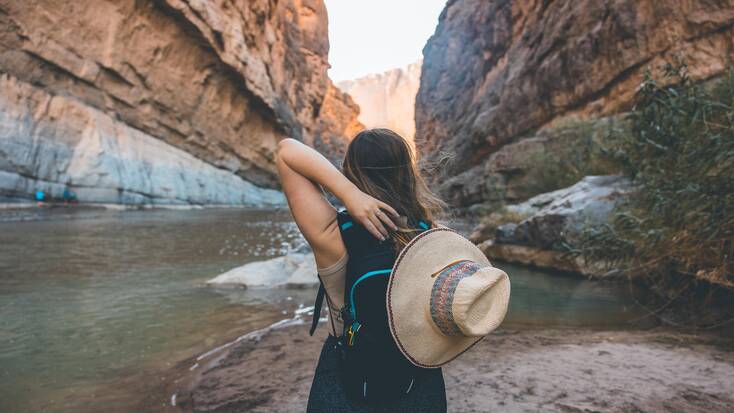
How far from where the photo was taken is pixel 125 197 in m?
19.8

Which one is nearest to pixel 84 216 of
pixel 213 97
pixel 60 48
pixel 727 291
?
pixel 60 48

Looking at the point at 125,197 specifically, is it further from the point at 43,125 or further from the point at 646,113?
the point at 646,113

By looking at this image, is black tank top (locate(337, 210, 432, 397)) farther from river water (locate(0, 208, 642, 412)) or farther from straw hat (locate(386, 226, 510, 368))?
river water (locate(0, 208, 642, 412))

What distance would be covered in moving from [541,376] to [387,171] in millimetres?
1857

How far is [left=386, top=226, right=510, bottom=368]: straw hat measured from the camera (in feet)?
2.82

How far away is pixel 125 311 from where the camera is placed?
4285 millimetres

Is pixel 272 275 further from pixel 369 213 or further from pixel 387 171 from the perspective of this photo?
pixel 369 213

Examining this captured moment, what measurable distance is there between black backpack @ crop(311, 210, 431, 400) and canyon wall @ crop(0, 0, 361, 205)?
10.2 metres

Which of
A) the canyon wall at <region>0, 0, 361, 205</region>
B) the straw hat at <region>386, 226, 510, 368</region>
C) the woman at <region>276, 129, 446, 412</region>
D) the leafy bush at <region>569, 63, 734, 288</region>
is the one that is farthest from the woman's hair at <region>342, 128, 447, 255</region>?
the canyon wall at <region>0, 0, 361, 205</region>

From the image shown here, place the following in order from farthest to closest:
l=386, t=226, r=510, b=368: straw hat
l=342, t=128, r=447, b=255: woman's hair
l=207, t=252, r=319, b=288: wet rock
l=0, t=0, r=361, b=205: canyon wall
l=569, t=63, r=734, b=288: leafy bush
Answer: l=0, t=0, r=361, b=205: canyon wall < l=207, t=252, r=319, b=288: wet rock < l=569, t=63, r=734, b=288: leafy bush < l=342, t=128, r=447, b=255: woman's hair < l=386, t=226, r=510, b=368: straw hat

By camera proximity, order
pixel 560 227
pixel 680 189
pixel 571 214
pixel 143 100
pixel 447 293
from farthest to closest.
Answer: pixel 143 100 → pixel 560 227 → pixel 571 214 → pixel 680 189 → pixel 447 293

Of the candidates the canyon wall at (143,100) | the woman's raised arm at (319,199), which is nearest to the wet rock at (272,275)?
the woman's raised arm at (319,199)

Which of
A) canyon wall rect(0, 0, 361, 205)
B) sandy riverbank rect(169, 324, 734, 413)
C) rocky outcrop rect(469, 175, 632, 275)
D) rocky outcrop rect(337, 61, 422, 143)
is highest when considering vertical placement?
rocky outcrop rect(337, 61, 422, 143)

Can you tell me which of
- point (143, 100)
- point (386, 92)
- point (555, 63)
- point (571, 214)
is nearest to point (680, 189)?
point (571, 214)
